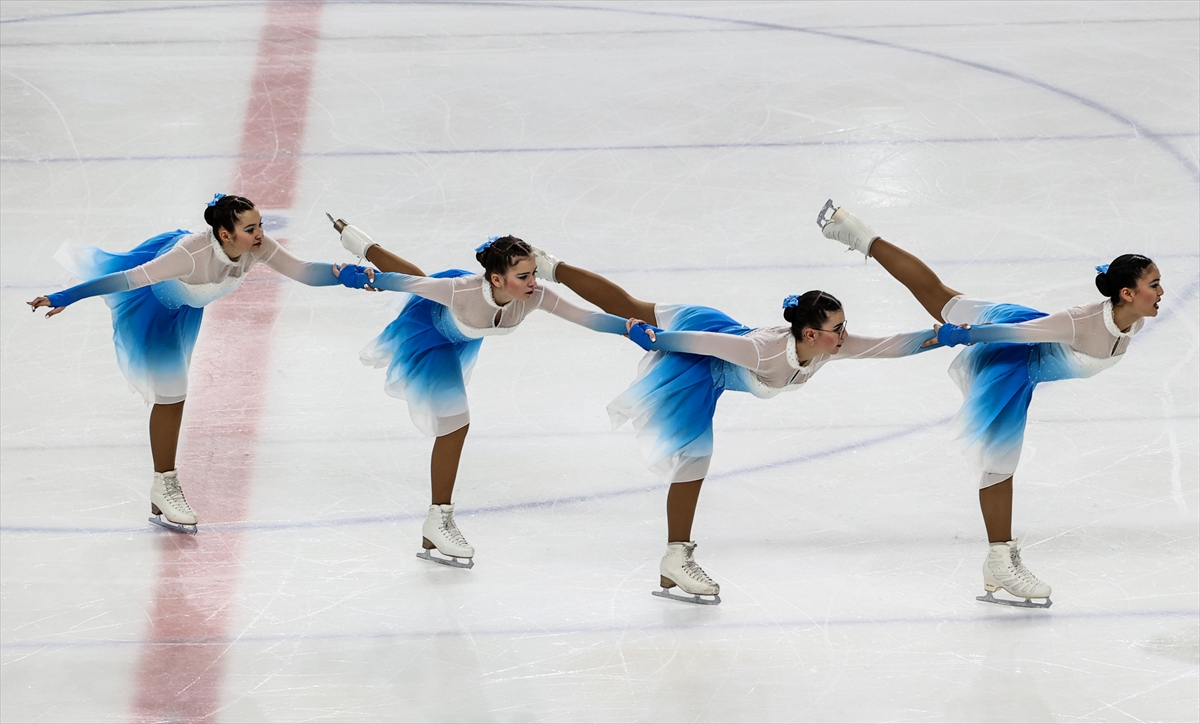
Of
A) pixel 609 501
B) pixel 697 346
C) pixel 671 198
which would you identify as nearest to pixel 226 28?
pixel 671 198

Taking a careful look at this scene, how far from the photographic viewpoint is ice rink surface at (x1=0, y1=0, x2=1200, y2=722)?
452cm

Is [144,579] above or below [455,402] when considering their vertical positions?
below

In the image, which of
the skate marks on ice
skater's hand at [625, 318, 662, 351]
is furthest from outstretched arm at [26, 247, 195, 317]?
skater's hand at [625, 318, 662, 351]

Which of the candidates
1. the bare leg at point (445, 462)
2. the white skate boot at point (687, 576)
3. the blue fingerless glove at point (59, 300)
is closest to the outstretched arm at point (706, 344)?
the white skate boot at point (687, 576)

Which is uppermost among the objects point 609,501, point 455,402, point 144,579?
point 455,402

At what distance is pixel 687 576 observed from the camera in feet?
15.7

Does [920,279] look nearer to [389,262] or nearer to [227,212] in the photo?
[389,262]

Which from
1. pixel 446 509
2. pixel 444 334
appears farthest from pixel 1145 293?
pixel 446 509

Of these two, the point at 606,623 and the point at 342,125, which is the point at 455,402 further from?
the point at 342,125

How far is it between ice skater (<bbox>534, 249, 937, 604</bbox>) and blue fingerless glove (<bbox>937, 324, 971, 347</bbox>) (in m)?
0.07

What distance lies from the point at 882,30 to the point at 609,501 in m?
5.17

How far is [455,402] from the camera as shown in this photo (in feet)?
16.2

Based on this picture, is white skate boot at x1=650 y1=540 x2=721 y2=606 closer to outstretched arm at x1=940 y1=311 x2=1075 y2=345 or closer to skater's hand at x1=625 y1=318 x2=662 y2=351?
skater's hand at x1=625 y1=318 x2=662 y2=351

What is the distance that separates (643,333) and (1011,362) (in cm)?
119
